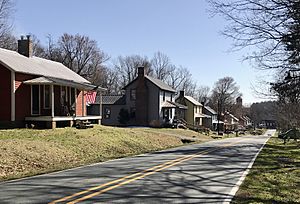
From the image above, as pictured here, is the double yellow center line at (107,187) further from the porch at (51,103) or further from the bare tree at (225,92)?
the bare tree at (225,92)

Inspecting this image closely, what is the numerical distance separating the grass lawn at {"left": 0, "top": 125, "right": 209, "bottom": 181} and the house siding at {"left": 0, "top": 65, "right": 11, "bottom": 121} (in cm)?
279

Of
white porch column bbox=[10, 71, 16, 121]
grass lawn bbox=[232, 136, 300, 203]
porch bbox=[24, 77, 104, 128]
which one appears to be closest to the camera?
grass lawn bbox=[232, 136, 300, 203]

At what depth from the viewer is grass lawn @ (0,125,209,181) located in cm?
1628

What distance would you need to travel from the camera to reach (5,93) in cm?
2583

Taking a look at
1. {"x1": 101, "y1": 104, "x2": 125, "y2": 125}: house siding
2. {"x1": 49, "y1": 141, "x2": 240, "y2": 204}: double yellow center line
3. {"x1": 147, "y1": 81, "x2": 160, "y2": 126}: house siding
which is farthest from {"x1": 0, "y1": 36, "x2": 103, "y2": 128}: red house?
{"x1": 101, "y1": 104, "x2": 125, "y2": 125}: house siding

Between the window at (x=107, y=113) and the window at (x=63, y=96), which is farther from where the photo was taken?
the window at (x=107, y=113)

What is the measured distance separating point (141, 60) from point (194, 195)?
9378 cm

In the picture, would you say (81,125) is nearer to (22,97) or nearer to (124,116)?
(22,97)

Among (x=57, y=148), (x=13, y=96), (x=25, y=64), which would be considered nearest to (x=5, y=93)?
(x=13, y=96)

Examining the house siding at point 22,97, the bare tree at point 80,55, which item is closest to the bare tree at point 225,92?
the bare tree at point 80,55

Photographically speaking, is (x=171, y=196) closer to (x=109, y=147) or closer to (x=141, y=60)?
(x=109, y=147)

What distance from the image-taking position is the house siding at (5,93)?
25.7 meters

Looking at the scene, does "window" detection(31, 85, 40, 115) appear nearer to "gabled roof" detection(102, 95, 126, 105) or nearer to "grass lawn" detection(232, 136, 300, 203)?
"grass lawn" detection(232, 136, 300, 203)

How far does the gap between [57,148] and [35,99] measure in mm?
8653
